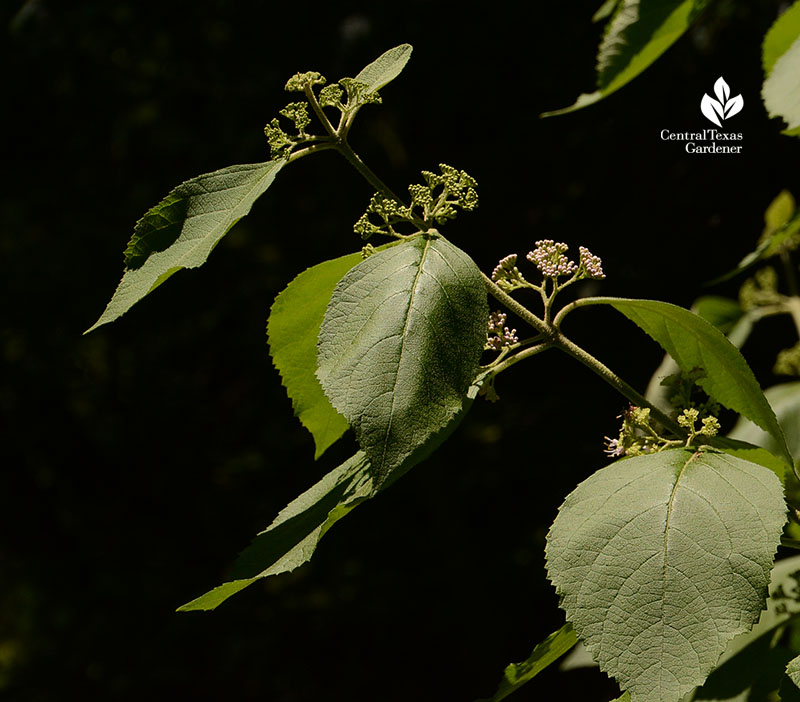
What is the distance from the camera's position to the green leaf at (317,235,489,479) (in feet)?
2.50

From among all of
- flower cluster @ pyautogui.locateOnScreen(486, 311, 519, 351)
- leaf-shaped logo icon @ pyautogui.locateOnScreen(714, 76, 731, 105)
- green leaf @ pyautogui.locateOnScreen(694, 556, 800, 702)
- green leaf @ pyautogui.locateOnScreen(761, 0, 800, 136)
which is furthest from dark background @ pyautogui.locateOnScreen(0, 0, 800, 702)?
flower cluster @ pyautogui.locateOnScreen(486, 311, 519, 351)

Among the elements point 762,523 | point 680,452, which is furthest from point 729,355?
point 762,523

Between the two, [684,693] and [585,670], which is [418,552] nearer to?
[585,670]

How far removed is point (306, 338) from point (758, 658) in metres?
0.74

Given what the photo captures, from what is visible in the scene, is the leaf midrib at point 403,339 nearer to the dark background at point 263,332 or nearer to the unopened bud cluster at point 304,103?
the unopened bud cluster at point 304,103

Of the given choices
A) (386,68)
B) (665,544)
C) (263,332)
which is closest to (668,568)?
(665,544)

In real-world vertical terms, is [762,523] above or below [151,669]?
above

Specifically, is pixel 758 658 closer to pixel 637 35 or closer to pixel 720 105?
pixel 637 35

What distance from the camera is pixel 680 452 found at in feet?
2.85

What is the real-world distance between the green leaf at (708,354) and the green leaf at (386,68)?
31 centimetres

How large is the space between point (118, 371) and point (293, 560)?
4309mm

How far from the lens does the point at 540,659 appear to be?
931 millimetres

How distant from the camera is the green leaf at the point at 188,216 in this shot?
0.92 m

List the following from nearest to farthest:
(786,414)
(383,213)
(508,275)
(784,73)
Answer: (383,213), (508,275), (784,73), (786,414)
